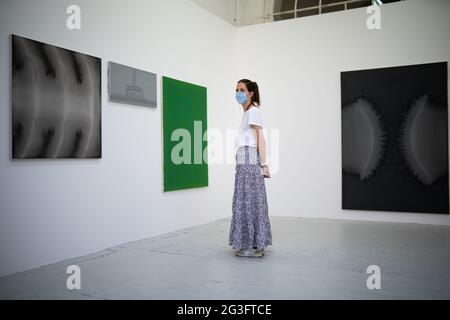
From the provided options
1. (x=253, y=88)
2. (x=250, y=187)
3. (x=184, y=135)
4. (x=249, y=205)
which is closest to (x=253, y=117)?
(x=253, y=88)

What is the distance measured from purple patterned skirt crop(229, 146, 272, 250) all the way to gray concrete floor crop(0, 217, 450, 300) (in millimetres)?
199

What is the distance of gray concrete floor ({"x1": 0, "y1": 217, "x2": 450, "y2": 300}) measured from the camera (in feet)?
10.4

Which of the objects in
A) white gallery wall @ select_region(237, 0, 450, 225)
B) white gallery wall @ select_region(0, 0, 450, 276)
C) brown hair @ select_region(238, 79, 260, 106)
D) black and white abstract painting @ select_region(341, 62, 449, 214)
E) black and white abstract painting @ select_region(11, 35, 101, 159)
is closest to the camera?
black and white abstract painting @ select_region(11, 35, 101, 159)

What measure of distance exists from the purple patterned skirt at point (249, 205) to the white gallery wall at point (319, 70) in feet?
10.3

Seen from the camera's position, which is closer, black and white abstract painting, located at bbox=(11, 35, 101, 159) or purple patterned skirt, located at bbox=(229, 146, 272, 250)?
black and white abstract painting, located at bbox=(11, 35, 101, 159)

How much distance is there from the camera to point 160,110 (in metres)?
5.70

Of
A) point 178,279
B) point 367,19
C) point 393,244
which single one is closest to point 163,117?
point 178,279

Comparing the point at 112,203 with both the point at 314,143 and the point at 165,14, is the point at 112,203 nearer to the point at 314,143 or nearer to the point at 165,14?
the point at 165,14

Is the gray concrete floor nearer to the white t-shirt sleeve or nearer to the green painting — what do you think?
the green painting

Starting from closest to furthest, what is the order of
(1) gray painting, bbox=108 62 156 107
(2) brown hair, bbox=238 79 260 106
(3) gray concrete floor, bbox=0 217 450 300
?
(3) gray concrete floor, bbox=0 217 450 300
(2) brown hair, bbox=238 79 260 106
(1) gray painting, bbox=108 62 156 107

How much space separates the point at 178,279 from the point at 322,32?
17.2 feet

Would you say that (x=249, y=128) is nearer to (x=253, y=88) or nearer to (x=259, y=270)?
(x=253, y=88)

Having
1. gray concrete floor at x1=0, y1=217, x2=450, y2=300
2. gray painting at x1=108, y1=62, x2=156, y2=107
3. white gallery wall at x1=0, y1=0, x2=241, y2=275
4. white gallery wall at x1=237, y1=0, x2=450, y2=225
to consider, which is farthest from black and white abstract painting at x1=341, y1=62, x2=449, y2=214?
gray painting at x1=108, y1=62, x2=156, y2=107

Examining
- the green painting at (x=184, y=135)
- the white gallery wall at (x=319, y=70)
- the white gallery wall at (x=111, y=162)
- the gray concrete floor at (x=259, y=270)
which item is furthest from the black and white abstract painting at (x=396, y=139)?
the green painting at (x=184, y=135)
